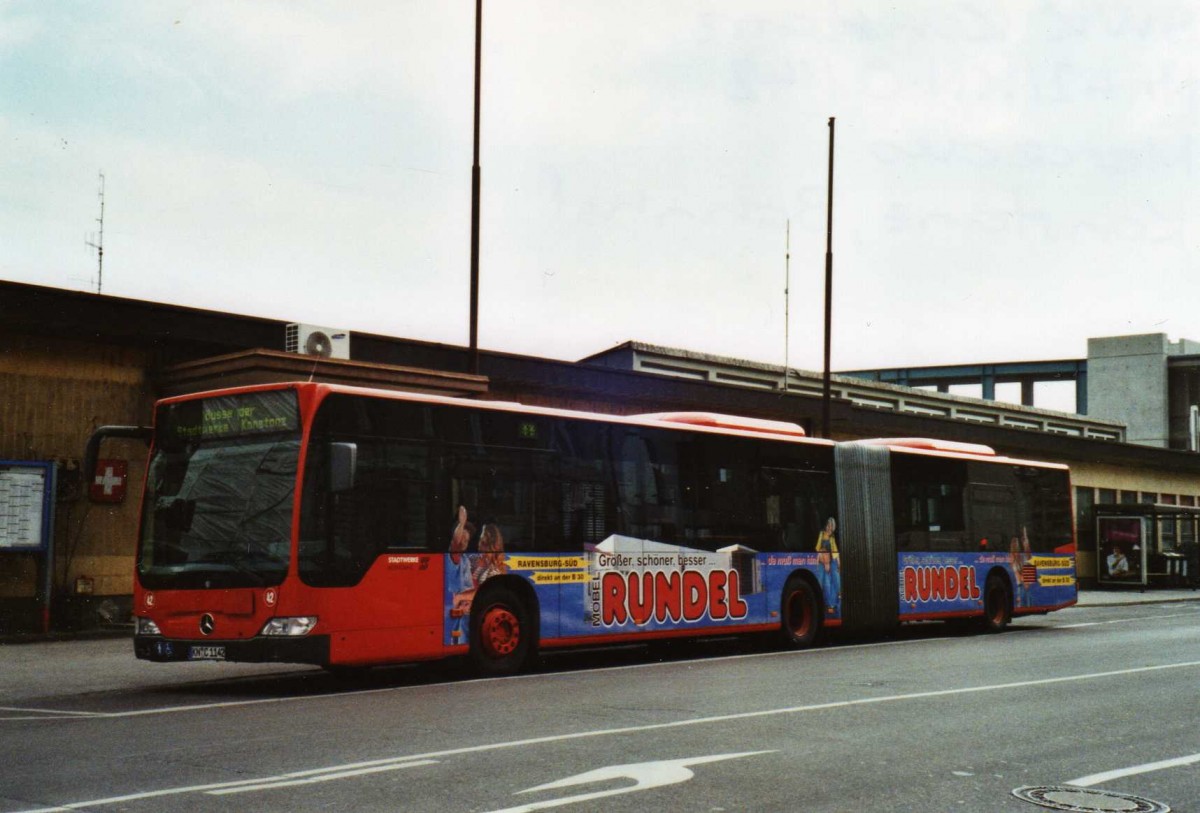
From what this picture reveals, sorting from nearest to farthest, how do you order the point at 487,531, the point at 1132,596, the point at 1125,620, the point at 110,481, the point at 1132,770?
the point at 1132,770 < the point at 487,531 < the point at 110,481 < the point at 1125,620 < the point at 1132,596

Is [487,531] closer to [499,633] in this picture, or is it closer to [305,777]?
[499,633]

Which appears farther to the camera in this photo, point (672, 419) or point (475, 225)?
point (475, 225)

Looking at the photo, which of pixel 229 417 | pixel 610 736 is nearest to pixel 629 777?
pixel 610 736

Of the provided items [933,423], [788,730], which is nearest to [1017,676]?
[788,730]

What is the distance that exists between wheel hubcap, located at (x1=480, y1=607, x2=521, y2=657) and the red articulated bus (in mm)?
22

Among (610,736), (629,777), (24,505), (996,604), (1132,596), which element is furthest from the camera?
(1132,596)

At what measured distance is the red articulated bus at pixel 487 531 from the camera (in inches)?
503

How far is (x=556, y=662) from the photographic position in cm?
1681

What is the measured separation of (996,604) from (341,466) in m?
15.0

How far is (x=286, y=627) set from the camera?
12.4 m

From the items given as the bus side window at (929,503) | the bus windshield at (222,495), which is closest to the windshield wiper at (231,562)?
the bus windshield at (222,495)

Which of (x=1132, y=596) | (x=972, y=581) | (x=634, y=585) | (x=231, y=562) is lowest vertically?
(x=1132, y=596)

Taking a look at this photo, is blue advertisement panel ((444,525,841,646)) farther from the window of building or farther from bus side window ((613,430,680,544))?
the window of building

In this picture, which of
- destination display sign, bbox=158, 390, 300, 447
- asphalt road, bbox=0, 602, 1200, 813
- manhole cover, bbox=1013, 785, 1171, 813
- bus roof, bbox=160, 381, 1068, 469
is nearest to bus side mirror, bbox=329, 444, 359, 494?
destination display sign, bbox=158, 390, 300, 447
